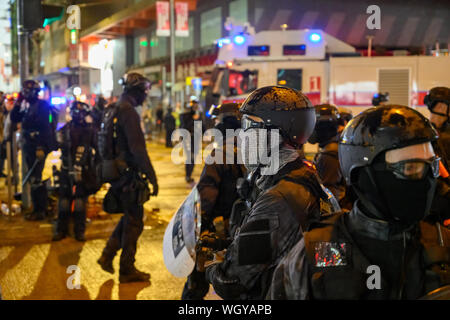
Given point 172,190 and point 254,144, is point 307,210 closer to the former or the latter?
point 254,144

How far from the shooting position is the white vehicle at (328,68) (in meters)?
13.1

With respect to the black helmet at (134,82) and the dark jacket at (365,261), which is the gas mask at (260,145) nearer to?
the dark jacket at (365,261)

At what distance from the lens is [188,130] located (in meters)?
15.0

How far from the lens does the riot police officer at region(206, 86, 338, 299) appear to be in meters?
2.30

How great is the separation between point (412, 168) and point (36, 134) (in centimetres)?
762

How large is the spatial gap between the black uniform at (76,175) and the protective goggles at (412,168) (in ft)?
20.9

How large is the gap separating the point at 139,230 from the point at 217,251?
11.0 ft

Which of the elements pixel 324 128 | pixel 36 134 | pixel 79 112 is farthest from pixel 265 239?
pixel 36 134

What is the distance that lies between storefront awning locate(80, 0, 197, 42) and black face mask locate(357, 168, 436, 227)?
29.9 meters

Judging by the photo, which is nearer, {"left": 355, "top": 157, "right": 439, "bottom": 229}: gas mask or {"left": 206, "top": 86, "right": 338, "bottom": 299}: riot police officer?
{"left": 355, "top": 157, "right": 439, "bottom": 229}: gas mask

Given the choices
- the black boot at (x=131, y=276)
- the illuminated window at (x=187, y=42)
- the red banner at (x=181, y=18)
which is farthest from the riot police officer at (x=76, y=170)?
the illuminated window at (x=187, y=42)

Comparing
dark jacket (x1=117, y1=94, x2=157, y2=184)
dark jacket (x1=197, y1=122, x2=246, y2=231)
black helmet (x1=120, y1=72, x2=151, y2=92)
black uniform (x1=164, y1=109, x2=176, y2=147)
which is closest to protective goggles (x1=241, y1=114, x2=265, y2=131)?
dark jacket (x1=197, y1=122, x2=246, y2=231)

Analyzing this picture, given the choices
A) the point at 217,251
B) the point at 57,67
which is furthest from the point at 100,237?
the point at 57,67

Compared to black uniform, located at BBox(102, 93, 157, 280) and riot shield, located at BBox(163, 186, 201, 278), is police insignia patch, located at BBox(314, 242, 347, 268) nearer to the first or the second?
riot shield, located at BBox(163, 186, 201, 278)
